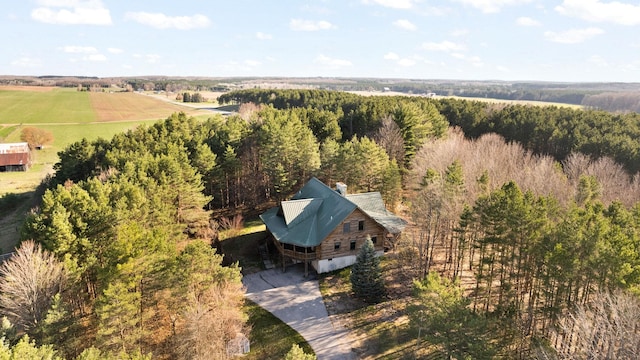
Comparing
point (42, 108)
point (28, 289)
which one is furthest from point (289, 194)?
point (42, 108)

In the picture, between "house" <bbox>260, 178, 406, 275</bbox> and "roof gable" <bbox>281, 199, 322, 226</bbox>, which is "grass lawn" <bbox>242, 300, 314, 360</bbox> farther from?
"roof gable" <bbox>281, 199, 322, 226</bbox>

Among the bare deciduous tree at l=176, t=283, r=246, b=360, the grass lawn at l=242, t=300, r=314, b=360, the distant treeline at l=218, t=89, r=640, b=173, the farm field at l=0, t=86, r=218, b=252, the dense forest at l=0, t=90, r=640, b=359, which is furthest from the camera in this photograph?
the farm field at l=0, t=86, r=218, b=252

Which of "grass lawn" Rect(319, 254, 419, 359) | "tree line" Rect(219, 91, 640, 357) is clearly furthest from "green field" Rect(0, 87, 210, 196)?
"tree line" Rect(219, 91, 640, 357)

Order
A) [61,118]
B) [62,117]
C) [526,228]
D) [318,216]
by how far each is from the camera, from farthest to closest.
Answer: [62,117] → [61,118] → [318,216] → [526,228]

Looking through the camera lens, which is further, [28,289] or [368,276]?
[368,276]

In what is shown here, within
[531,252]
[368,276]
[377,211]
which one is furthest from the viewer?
[377,211]

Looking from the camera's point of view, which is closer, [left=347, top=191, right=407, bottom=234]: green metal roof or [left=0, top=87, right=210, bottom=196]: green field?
[left=347, top=191, right=407, bottom=234]: green metal roof

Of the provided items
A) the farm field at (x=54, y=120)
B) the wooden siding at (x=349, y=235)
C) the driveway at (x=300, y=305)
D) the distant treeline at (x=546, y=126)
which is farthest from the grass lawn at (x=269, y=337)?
the distant treeline at (x=546, y=126)

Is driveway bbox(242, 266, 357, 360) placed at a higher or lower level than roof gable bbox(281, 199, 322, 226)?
lower

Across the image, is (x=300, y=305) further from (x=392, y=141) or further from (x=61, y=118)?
(x=61, y=118)
